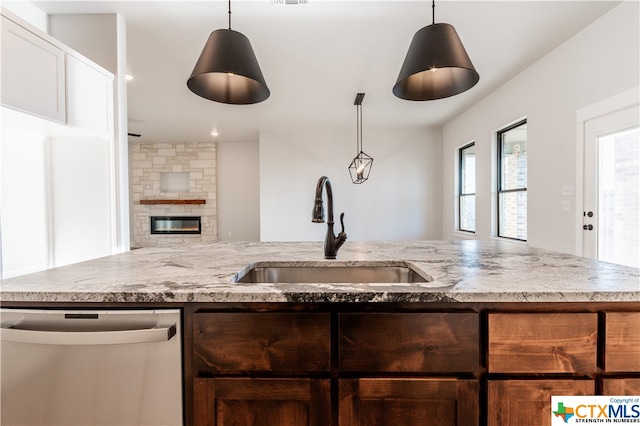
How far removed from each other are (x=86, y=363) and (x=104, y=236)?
1.73 meters

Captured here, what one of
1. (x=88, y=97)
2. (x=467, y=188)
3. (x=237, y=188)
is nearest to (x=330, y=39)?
(x=88, y=97)

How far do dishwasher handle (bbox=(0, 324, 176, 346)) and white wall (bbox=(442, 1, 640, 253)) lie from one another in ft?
10.6

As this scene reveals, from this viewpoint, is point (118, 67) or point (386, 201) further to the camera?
point (386, 201)

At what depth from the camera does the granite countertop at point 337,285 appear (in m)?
0.81

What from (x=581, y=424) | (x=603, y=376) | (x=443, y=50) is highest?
(x=443, y=50)

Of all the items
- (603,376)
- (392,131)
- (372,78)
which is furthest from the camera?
(392,131)

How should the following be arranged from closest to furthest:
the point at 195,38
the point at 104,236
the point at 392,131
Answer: the point at 104,236 → the point at 195,38 → the point at 392,131

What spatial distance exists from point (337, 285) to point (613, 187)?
2652mm

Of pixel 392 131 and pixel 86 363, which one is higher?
pixel 392 131

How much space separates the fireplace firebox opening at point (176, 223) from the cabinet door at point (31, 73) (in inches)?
220

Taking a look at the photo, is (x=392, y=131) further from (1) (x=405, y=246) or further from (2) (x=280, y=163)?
(1) (x=405, y=246)

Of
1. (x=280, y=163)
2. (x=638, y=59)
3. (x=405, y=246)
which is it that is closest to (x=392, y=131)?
(x=280, y=163)

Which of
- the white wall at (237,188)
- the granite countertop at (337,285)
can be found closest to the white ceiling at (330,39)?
the granite countertop at (337,285)

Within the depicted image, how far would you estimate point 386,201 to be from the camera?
5.83 meters
